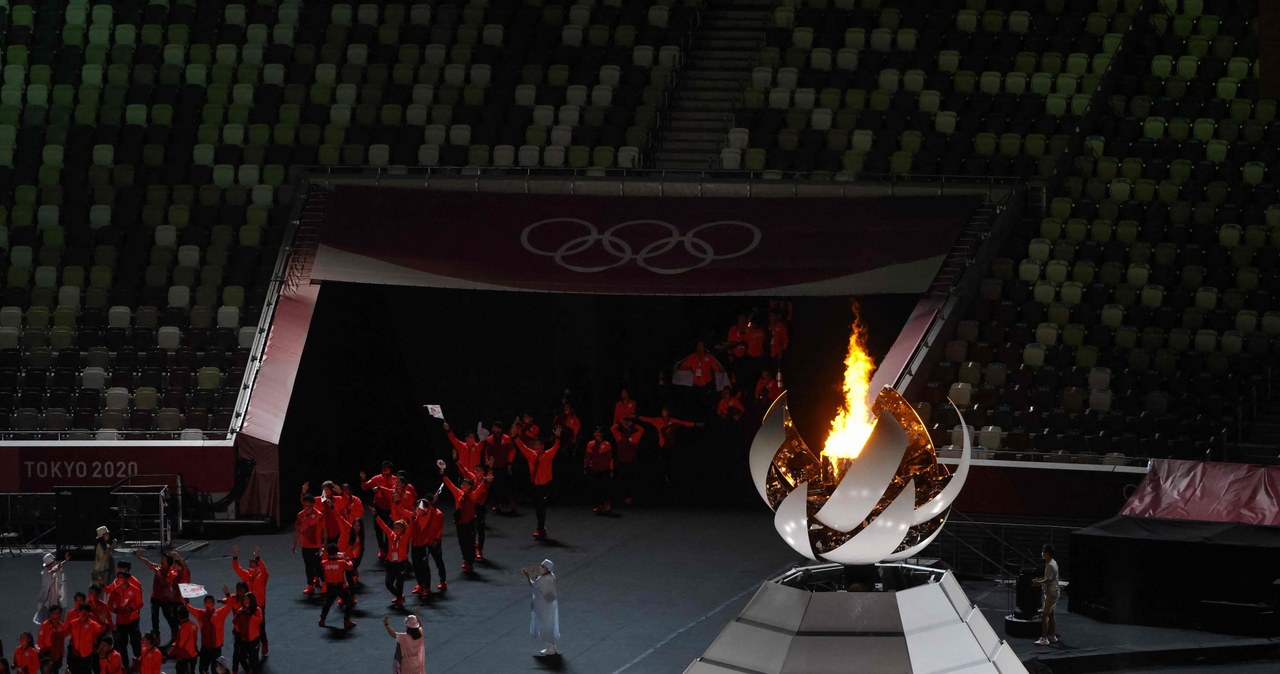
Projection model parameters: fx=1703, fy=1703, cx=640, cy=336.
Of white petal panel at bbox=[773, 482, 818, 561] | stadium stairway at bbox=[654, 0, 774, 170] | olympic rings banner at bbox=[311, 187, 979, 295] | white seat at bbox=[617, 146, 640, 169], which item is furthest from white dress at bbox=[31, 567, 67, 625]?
stadium stairway at bbox=[654, 0, 774, 170]

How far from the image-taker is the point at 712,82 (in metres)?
31.7

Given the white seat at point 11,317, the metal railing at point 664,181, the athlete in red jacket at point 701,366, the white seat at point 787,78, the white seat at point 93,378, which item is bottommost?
the white seat at point 93,378

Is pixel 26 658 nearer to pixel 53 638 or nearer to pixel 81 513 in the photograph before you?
pixel 53 638

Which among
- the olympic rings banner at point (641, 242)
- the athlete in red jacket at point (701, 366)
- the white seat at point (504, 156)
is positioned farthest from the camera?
the white seat at point (504, 156)

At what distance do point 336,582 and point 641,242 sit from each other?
1033 centimetres

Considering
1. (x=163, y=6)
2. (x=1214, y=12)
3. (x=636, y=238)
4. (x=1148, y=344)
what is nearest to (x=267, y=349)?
(x=636, y=238)

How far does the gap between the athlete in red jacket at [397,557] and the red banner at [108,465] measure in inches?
213

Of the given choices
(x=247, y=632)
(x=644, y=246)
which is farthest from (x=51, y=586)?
(x=644, y=246)

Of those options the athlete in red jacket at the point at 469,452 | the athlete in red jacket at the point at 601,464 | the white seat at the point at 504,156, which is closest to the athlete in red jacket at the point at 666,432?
the athlete in red jacket at the point at 601,464

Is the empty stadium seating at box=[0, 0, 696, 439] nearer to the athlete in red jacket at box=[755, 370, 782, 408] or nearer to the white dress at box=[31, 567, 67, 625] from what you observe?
the athlete in red jacket at box=[755, 370, 782, 408]

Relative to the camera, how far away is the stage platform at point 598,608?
1858cm

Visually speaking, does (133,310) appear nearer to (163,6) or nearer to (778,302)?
(163,6)

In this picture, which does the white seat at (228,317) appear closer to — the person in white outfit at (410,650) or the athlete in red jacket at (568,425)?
the athlete in red jacket at (568,425)

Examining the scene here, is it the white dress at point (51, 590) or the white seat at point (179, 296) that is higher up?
the white seat at point (179, 296)
